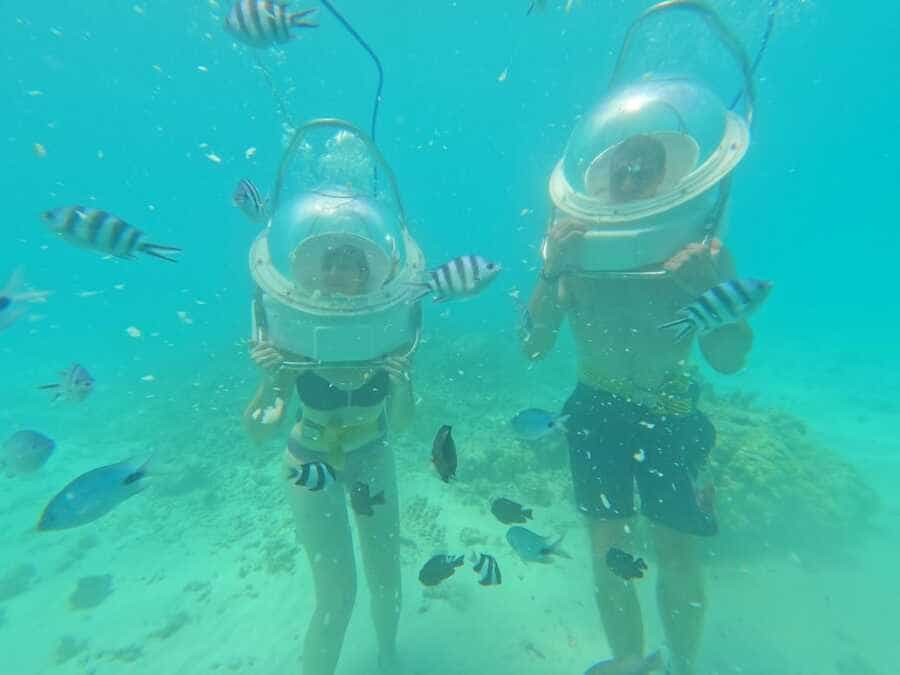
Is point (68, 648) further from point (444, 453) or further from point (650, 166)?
point (650, 166)

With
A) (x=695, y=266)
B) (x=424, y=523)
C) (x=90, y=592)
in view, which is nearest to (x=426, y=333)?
(x=424, y=523)

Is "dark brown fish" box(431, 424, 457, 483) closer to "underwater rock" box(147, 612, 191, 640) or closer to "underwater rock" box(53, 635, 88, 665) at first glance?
"underwater rock" box(147, 612, 191, 640)

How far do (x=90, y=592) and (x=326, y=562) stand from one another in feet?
23.5

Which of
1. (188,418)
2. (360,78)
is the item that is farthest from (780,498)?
(360,78)

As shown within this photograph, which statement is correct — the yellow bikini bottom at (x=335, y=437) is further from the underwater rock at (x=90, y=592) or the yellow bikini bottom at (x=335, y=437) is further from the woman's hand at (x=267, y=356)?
the underwater rock at (x=90, y=592)

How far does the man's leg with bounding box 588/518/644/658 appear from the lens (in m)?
3.65

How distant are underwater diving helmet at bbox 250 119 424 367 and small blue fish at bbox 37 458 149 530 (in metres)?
1.25

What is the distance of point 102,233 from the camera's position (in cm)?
267

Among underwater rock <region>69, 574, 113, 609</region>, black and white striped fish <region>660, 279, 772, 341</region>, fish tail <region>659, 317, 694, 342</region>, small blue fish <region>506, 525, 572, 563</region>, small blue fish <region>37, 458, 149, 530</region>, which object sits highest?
black and white striped fish <region>660, 279, 772, 341</region>

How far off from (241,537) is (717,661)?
8.02 meters

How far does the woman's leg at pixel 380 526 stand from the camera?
4137 mm

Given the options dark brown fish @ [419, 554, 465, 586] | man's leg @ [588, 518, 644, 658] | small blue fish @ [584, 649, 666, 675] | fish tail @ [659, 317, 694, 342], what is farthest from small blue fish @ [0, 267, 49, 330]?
small blue fish @ [584, 649, 666, 675]

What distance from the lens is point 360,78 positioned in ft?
153

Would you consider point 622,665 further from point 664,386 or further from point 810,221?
point 810,221
